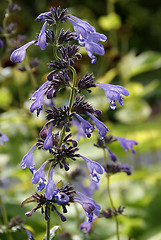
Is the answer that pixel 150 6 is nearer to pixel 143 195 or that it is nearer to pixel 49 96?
pixel 143 195

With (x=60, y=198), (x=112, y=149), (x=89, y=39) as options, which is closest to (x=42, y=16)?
(x=89, y=39)

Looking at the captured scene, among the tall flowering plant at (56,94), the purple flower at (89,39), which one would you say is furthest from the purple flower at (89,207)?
the purple flower at (89,39)

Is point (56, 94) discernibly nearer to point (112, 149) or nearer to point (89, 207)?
point (89, 207)

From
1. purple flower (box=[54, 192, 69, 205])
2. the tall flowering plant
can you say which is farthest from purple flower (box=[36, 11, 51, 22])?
purple flower (box=[54, 192, 69, 205])

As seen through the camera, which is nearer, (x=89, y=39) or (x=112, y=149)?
(x=89, y=39)

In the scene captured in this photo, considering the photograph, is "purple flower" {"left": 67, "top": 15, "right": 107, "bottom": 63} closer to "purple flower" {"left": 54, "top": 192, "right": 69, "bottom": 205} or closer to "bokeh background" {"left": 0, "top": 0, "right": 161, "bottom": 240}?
"bokeh background" {"left": 0, "top": 0, "right": 161, "bottom": 240}

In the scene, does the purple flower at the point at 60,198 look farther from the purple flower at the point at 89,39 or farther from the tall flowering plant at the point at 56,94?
the purple flower at the point at 89,39

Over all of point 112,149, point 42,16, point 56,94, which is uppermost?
point 112,149

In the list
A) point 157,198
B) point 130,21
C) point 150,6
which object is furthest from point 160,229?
point 150,6

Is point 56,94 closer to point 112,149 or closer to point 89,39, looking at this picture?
point 89,39

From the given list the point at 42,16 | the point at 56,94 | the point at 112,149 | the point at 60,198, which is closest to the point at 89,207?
the point at 60,198

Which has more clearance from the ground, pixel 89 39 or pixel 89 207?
pixel 89 39

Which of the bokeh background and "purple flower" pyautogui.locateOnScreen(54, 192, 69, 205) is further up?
the bokeh background
